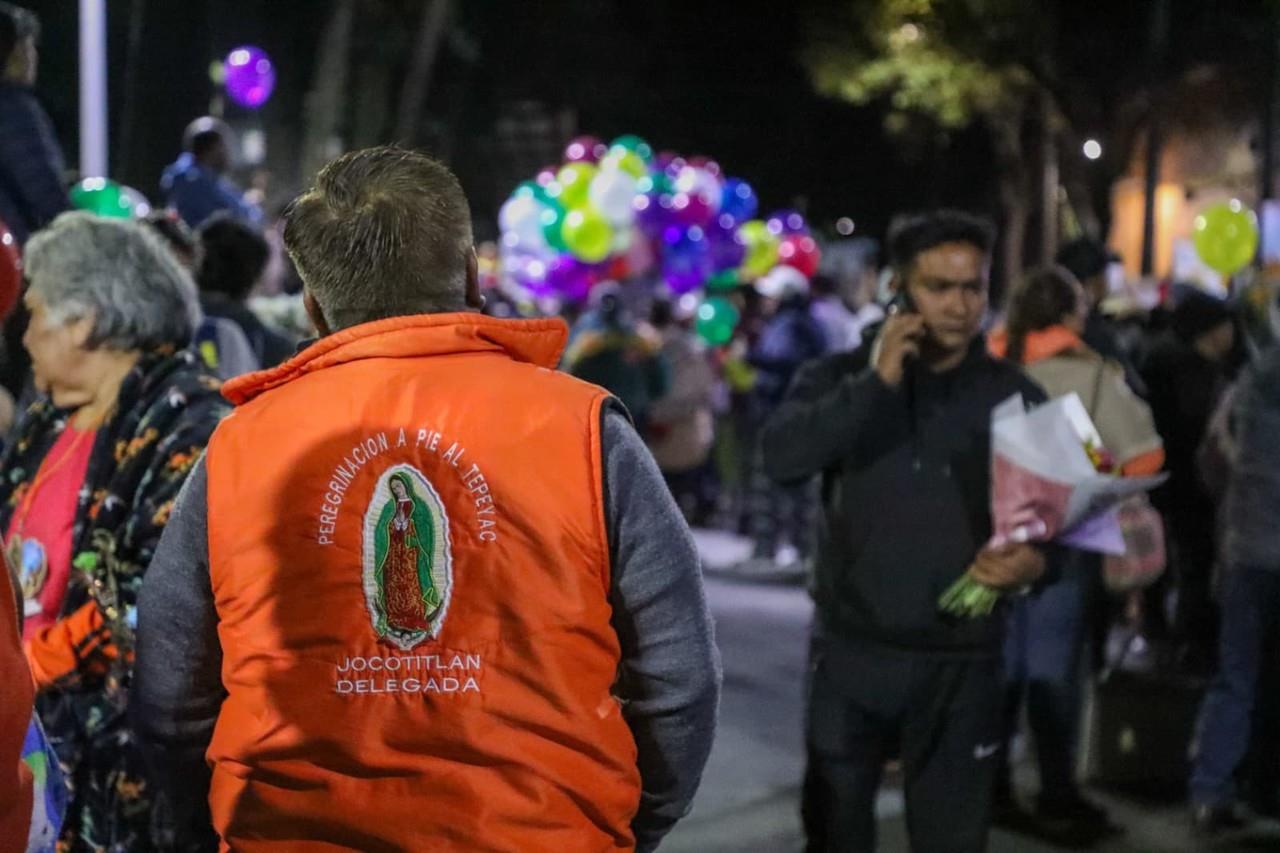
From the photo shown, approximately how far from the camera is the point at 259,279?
21.7 feet

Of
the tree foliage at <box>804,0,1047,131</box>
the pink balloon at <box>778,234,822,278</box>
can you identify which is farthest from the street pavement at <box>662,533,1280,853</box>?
the tree foliage at <box>804,0,1047,131</box>

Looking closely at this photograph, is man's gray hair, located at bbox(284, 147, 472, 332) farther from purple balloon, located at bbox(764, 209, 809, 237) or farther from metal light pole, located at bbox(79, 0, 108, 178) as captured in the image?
purple balloon, located at bbox(764, 209, 809, 237)

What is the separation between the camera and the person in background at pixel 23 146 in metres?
5.84

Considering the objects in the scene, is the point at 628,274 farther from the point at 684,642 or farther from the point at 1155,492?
the point at 684,642

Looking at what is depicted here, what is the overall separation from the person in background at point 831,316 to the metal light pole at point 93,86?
671 centimetres

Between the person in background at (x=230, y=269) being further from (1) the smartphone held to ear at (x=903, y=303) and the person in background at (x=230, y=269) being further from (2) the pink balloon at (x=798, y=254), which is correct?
(2) the pink balloon at (x=798, y=254)

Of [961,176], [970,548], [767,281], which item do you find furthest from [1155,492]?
[961,176]

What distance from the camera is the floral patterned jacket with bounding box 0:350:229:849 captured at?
3641 millimetres

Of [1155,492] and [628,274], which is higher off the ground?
[628,274]

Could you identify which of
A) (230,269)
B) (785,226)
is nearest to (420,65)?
(785,226)

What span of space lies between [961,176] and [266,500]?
37081 mm

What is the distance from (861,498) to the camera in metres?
4.61

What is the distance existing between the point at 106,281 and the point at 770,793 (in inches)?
172

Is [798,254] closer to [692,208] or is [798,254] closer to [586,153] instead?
[586,153]
